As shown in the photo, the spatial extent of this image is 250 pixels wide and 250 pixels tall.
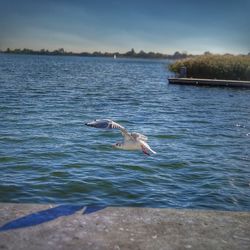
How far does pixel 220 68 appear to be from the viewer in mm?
48438

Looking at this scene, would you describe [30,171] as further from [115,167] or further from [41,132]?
[41,132]

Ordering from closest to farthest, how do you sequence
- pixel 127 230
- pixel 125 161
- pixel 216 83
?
1. pixel 127 230
2. pixel 125 161
3. pixel 216 83

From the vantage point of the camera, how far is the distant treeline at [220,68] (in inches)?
1896

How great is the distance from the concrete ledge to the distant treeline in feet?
145

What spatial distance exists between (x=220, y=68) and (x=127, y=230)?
4502 centimetres

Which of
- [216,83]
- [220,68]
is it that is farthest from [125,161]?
[220,68]

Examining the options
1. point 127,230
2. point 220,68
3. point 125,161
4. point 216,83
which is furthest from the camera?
point 220,68

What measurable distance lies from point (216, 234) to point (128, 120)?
1668 cm

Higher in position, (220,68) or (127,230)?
(220,68)

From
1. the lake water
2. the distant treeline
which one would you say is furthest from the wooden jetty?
the lake water

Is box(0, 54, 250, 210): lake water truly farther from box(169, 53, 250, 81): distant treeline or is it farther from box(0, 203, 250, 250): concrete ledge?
box(169, 53, 250, 81): distant treeline

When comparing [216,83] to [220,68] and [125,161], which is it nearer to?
[220,68]

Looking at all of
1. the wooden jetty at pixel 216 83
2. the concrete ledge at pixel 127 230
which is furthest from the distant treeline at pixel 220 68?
the concrete ledge at pixel 127 230

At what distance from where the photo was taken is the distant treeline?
1896 inches
